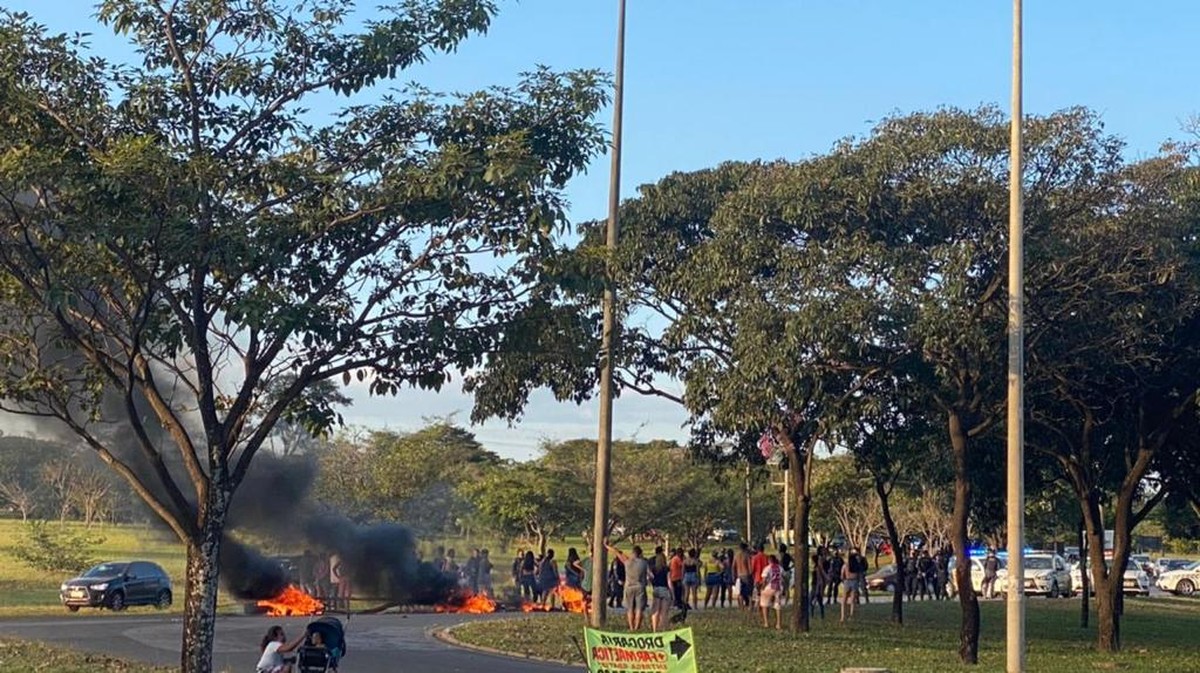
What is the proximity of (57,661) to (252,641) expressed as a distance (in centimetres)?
481

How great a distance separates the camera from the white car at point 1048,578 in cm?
4934

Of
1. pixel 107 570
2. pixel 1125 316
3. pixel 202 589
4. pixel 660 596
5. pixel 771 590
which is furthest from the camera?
pixel 107 570

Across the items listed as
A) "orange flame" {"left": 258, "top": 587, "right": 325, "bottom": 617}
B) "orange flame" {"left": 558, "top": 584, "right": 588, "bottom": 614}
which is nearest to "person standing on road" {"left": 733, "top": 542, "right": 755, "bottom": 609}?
"orange flame" {"left": 558, "top": 584, "right": 588, "bottom": 614}

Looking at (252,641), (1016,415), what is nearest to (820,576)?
(252,641)

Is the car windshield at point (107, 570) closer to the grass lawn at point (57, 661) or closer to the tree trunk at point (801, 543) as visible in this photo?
the grass lawn at point (57, 661)

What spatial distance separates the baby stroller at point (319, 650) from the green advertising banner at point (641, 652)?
3.40m

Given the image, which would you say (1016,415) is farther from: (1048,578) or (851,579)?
(1048,578)

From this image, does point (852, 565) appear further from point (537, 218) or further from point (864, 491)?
point (864, 491)

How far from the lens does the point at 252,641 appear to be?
75.3ft

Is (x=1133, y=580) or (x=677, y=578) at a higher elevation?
(x=677, y=578)

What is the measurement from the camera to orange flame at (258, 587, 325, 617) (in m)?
30.7

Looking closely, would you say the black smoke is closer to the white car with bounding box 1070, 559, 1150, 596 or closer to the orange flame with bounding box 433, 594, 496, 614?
the orange flame with bounding box 433, 594, 496, 614

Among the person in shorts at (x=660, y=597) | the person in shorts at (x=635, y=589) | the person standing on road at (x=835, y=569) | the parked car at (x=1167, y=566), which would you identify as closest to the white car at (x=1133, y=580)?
the parked car at (x=1167, y=566)

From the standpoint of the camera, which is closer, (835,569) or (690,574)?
(690,574)
